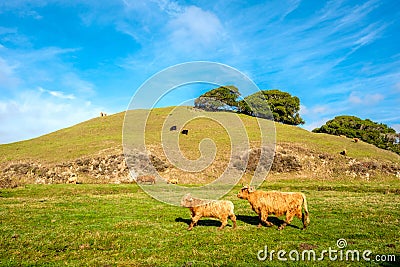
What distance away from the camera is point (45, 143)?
6556 centimetres

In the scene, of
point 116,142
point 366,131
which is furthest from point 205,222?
point 366,131

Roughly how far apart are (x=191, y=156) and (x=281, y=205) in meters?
39.3

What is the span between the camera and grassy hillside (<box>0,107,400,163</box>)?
2178 inches

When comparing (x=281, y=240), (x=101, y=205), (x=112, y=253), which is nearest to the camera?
(x=112, y=253)

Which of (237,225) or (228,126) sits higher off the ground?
(228,126)

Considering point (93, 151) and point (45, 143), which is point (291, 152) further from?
point (45, 143)

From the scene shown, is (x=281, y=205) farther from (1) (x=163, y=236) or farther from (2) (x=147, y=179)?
(2) (x=147, y=179)

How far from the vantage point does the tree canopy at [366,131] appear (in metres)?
105

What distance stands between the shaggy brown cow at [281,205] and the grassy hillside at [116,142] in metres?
40.0

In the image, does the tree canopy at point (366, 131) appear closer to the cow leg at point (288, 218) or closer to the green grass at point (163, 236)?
the green grass at point (163, 236)

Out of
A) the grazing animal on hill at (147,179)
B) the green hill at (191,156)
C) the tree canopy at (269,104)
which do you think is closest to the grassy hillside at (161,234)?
the grazing animal on hill at (147,179)

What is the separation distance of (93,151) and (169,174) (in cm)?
1776

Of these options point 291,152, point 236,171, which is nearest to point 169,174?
point 236,171

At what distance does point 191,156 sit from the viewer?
53.1 metres
